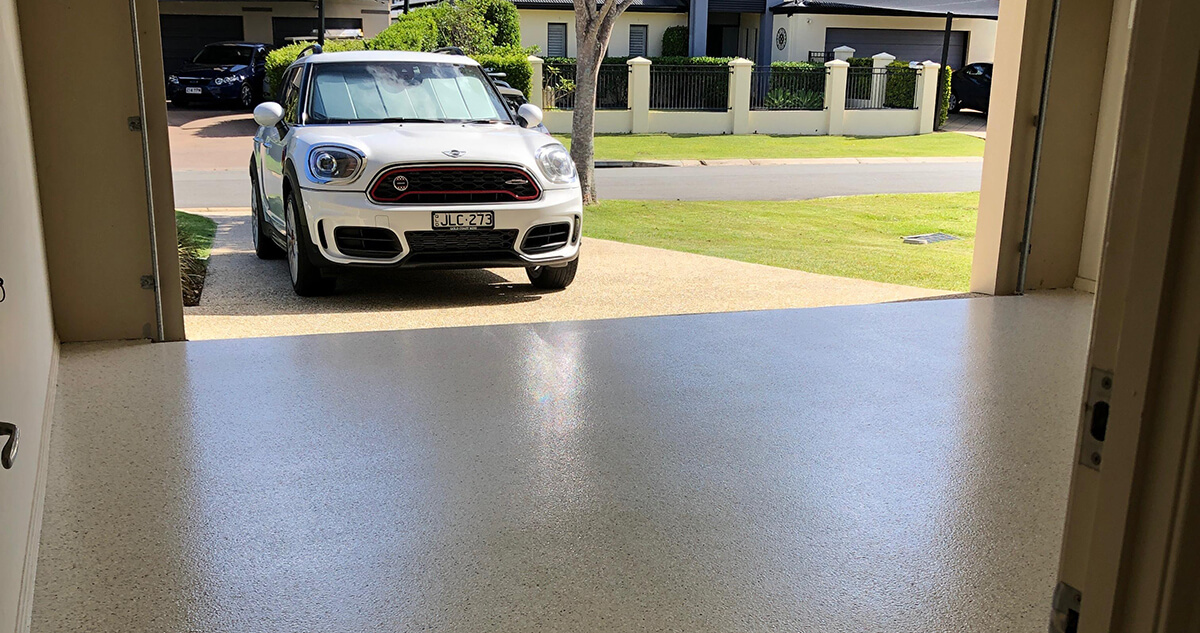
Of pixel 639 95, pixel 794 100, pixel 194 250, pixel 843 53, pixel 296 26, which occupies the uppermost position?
pixel 296 26

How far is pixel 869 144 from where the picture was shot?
22.5 meters

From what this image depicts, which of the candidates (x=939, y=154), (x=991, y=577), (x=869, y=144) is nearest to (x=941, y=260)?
(x=991, y=577)

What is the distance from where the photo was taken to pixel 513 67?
21766mm

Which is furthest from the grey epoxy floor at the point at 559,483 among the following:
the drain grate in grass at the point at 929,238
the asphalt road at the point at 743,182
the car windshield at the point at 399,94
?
the asphalt road at the point at 743,182

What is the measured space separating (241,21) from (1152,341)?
33.4 metres

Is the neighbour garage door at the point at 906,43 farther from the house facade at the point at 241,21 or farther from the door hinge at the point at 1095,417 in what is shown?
the door hinge at the point at 1095,417

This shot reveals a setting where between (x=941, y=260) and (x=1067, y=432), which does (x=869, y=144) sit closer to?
(x=941, y=260)

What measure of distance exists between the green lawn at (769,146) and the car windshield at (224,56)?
32.5ft

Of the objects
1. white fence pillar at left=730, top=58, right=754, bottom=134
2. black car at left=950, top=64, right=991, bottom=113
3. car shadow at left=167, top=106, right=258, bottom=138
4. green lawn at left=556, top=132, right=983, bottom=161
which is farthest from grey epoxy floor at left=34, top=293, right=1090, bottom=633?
black car at left=950, top=64, right=991, bottom=113

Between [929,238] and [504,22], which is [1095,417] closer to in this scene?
[929,238]

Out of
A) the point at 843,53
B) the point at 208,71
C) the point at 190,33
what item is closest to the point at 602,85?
the point at 843,53

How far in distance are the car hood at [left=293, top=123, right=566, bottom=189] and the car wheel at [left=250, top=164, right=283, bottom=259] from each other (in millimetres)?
1485

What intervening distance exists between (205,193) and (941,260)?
29.8 ft

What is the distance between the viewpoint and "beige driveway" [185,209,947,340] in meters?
6.73
